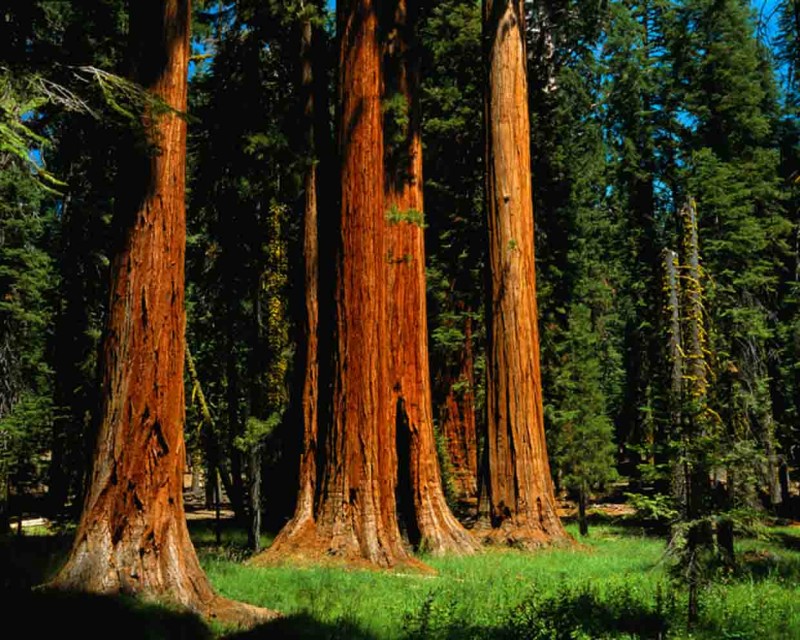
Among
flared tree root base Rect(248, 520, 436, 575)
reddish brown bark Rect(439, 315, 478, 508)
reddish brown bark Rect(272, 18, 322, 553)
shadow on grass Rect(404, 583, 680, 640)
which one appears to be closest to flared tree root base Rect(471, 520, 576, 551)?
flared tree root base Rect(248, 520, 436, 575)

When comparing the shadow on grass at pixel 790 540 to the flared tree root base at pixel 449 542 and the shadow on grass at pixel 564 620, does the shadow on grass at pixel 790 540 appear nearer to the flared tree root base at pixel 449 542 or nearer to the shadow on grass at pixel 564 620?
the flared tree root base at pixel 449 542

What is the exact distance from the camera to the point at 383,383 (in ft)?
36.5

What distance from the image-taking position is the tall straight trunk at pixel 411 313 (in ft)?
41.1

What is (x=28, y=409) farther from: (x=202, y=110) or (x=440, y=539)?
(x=440, y=539)

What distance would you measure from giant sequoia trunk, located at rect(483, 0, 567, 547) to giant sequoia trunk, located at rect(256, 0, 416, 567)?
2495mm

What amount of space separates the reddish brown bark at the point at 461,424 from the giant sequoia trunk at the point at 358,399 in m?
8.98

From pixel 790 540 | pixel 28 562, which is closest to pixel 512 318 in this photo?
pixel 28 562

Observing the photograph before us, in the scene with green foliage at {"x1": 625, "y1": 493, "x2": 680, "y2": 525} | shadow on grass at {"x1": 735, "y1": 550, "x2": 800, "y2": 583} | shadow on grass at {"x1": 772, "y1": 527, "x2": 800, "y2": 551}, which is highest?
green foliage at {"x1": 625, "y1": 493, "x2": 680, "y2": 525}

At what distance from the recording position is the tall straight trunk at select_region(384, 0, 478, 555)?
41.1ft

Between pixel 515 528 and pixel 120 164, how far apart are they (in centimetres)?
806

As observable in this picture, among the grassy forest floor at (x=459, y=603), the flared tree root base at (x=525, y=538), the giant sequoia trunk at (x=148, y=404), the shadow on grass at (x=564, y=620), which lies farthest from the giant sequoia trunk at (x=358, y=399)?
the giant sequoia trunk at (x=148, y=404)

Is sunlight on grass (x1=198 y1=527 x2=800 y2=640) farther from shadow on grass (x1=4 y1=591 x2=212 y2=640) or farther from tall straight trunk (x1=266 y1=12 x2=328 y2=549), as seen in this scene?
tall straight trunk (x1=266 y1=12 x2=328 y2=549)

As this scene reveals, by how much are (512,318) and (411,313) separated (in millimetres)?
1619

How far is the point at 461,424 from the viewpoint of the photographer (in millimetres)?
20344
